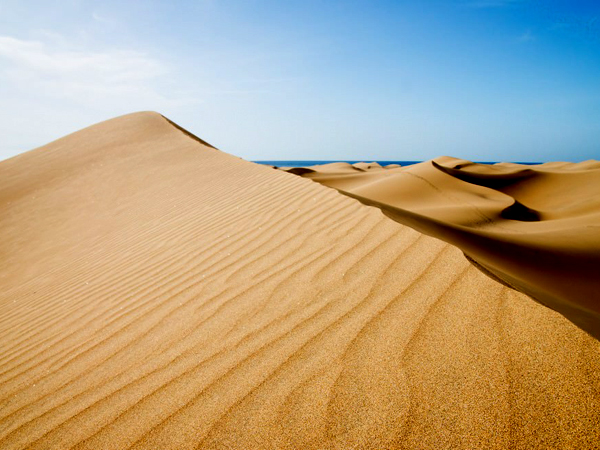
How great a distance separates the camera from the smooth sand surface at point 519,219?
3.27 metres

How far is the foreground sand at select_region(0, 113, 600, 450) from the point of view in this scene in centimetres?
103

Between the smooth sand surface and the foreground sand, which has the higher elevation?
the foreground sand

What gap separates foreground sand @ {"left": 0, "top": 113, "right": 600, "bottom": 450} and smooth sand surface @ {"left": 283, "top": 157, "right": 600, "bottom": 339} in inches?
16.9

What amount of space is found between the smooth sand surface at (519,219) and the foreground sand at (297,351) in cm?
43

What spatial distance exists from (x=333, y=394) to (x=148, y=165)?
8.46m

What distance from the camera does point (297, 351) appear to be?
4.62 ft

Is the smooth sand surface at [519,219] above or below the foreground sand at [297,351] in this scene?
below

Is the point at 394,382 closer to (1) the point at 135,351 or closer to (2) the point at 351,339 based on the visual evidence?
(2) the point at 351,339

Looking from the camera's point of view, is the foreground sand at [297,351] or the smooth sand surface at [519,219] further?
the smooth sand surface at [519,219]

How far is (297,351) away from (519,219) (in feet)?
31.2

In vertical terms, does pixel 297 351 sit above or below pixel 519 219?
above

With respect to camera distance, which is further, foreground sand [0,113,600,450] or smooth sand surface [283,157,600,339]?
smooth sand surface [283,157,600,339]

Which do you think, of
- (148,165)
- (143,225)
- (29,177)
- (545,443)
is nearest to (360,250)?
(545,443)

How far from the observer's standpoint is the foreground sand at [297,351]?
3.37 feet
